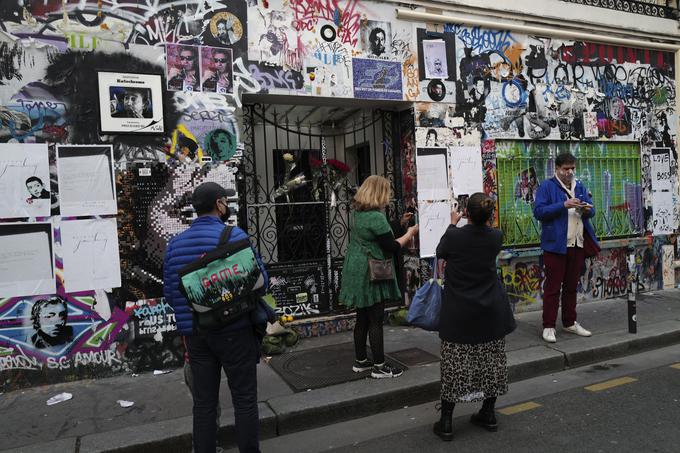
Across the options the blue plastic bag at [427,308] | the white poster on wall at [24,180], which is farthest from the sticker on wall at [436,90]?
the white poster on wall at [24,180]

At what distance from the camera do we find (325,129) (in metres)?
7.05

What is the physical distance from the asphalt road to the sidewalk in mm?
148

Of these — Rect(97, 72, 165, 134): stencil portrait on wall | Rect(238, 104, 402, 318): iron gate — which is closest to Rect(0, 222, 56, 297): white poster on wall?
Rect(97, 72, 165, 134): stencil portrait on wall

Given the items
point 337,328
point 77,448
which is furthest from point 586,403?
point 77,448

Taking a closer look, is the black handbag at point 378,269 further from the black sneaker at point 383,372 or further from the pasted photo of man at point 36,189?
the pasted photo of man at point 36,189

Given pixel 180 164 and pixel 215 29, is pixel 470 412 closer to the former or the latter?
pixel 180 164

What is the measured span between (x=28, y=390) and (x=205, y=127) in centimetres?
302

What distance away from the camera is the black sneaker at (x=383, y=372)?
4770 millimetres

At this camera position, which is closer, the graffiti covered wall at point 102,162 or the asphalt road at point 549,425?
the asphalt road at point 549,425

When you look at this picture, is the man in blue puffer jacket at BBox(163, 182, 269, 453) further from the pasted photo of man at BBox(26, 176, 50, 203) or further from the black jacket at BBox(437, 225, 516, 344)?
the pasted photo of man at BBox(26, 176, 50, 203)

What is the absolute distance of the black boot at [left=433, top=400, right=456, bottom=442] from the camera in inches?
147

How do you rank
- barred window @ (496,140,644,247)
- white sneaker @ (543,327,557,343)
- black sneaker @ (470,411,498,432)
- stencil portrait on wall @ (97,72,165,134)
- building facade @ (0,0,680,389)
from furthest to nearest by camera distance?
barred window @ (496,140,644,247) < white sneaker @ (543,327,557,343) < stencil portrait on wall @ (97,72,165,134) < building facade @ (0,0,680,389) < black sneaker @ (470,411,498,432)

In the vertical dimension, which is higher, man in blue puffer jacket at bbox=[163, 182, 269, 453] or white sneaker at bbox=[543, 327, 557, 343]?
man in blue puffer jacket at bbox=[163, 182, 269, 453]

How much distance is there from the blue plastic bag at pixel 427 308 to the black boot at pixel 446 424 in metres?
0.56
